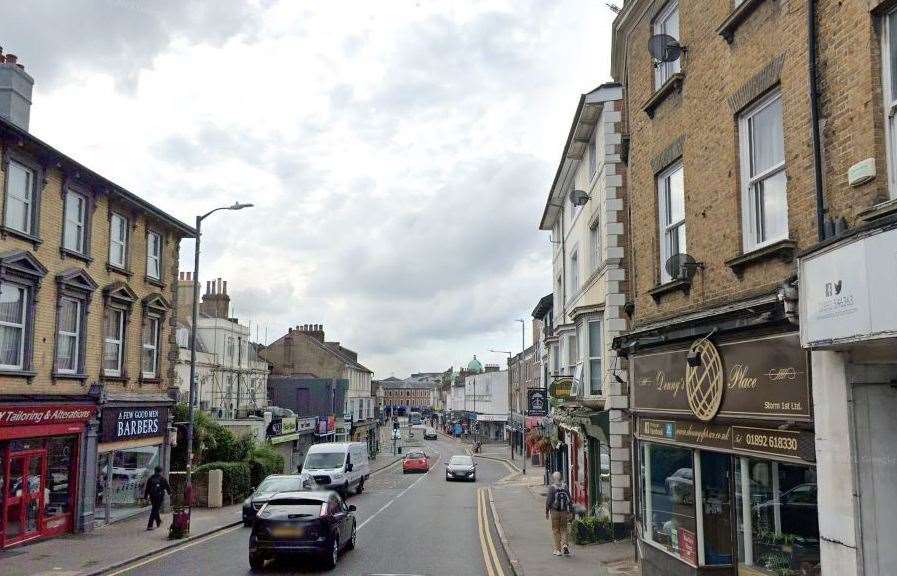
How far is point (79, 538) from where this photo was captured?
64.7 feet

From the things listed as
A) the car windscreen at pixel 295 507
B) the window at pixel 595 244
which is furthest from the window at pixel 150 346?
the window at pixel 595 244

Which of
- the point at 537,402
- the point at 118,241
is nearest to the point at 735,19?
the point at 118,241

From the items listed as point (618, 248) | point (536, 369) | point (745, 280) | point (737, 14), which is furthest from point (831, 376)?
point (536, 369)

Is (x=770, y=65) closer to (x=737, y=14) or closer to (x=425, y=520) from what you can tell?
(x=737, y=14)

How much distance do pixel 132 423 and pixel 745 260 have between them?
19943 mm

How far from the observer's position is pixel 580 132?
23422mm

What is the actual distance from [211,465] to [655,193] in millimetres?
21785

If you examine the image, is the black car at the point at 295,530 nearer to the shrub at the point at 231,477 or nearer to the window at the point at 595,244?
the window at the point at 595,244

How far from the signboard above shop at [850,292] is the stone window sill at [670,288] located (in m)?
3.85

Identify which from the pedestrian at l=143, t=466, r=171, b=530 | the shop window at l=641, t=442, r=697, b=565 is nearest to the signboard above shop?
the shop window at l=641, t=442, r=697, b=565

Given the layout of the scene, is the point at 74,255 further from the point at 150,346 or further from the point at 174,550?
the point at 174,550

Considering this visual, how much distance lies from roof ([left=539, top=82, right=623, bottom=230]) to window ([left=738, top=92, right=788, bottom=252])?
1069 centimetres

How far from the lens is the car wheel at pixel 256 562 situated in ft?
49.0

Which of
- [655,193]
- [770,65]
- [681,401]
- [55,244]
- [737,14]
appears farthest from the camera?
[55,244]
